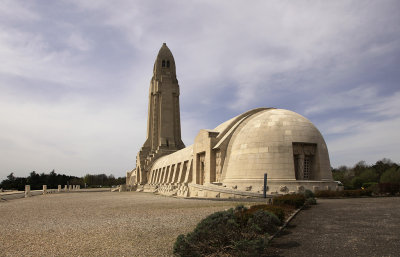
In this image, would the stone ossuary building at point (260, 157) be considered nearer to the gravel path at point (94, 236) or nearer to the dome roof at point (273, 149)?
the dome roof at point (273, 149)

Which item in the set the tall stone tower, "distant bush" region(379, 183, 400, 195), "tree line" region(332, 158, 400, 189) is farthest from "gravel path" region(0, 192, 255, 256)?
the tall stone tower

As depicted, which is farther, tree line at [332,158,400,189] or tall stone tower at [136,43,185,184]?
tall stone tower at [136,43,185,184]

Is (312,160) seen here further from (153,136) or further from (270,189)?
(153,136)

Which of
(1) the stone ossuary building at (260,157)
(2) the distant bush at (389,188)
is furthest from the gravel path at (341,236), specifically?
(2) the distant bush at (389,188)

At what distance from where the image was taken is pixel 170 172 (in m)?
46.2

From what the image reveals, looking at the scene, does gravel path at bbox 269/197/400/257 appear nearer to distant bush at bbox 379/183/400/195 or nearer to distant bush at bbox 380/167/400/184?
distant bush at bbox 379/183/400/195

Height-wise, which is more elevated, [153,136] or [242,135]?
[153,136]

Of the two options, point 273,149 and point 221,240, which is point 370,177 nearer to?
point 273,149

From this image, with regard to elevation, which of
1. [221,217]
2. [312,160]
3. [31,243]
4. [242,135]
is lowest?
[31,243]

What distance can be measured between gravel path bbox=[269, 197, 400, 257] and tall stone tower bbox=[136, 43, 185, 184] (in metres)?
53.6

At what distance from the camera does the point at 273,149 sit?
928 inches

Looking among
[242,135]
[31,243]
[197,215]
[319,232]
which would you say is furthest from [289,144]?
[31,243]

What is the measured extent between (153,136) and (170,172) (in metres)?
20.0

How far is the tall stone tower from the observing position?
6334 centimetres
